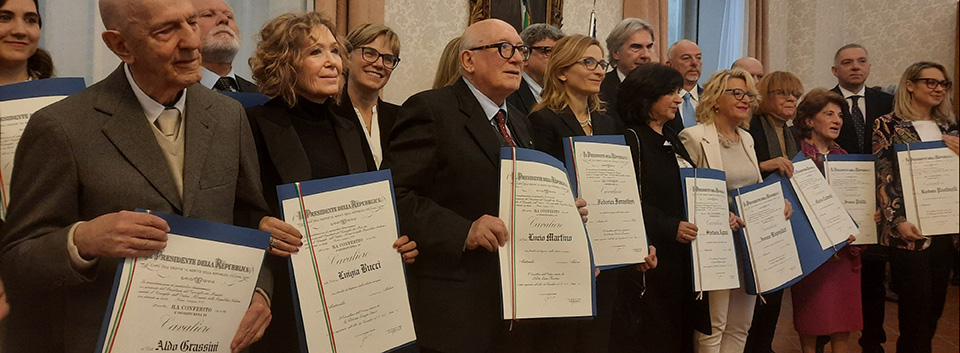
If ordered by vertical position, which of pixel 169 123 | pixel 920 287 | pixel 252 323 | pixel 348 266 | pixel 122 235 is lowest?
pixel 920 287

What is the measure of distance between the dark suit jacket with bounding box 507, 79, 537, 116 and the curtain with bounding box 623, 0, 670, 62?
2.87m

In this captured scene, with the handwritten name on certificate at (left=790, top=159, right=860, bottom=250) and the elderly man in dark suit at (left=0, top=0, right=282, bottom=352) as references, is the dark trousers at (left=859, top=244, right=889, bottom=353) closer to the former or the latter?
the handwritten name on certificate at (left=790, top=159, right=860, bottom=250)

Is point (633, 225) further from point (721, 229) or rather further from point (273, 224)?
point (273, 224)

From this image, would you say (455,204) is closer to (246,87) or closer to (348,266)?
(348,266)

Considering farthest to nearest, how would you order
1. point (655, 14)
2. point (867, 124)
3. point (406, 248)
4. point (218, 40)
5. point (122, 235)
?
point (655, 14) → point (867, 124) → point (218, 40) → point (406, 248) → point (122, 235)

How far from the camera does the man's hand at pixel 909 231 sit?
11.8ft

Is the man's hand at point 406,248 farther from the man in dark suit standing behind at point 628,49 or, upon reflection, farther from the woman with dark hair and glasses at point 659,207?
the man in dark suit standing behind at point 628,49

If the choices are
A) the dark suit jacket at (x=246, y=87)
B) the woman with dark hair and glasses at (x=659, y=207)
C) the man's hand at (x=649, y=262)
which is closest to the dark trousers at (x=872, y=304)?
the woman with dark hair and glasses at (x=659, y=207)

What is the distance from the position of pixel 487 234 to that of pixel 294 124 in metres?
0.68

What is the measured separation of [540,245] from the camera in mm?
2180

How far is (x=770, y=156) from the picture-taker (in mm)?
3834

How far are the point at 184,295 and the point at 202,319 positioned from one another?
71mm

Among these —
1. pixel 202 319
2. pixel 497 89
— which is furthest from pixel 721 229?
pixel 202 319

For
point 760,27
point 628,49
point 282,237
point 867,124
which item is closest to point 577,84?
point 628,49
